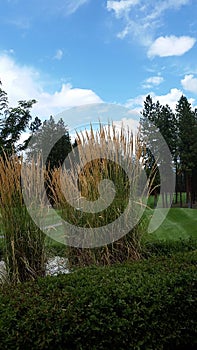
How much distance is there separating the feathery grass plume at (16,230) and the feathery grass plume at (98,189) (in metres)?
0.42

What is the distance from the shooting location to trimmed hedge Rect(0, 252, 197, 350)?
1666mm

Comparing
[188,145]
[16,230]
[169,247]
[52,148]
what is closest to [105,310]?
[16,230]

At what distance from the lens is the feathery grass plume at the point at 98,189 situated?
2924 millimetres

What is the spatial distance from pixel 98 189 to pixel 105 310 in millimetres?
1313

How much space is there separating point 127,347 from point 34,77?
6594mm

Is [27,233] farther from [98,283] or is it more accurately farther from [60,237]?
[98,283]

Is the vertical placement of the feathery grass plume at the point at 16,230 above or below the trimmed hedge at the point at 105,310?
above

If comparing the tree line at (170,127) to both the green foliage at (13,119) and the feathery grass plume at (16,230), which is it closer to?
the green foliage at (13,119)

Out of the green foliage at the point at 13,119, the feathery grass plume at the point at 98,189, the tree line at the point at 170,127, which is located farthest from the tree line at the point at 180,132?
the feathery grass plume at the point at 98,189

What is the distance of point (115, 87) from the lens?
4551 millimetres

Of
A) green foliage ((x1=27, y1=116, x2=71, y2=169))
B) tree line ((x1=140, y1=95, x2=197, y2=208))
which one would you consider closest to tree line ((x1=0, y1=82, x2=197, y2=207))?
tree line ((x1=140, y1=95, x2=197, y2=208))

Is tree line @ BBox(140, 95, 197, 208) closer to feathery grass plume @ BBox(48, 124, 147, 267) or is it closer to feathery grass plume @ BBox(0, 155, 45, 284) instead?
feathery grass plume @ BBox(48, 124, 147, 267)

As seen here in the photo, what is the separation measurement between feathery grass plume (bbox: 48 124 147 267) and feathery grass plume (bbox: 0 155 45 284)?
421 mm

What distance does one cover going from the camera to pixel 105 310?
5.94 feet
